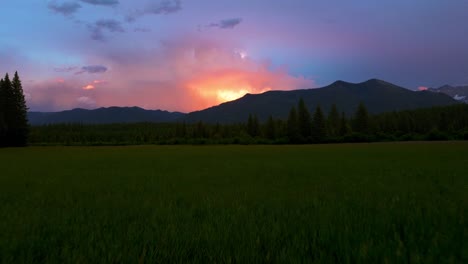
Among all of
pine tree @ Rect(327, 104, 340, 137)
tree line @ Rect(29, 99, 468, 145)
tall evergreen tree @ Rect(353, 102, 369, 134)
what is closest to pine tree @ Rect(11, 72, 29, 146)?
tree line @ Rect(29, 99, 468, 145)

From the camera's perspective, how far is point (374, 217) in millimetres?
5078

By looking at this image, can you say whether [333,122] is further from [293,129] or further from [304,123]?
[293,129]

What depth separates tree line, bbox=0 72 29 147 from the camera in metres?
82.6

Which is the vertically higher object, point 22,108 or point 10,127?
point 22,108

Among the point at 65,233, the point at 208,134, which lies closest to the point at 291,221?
the point at 65,233

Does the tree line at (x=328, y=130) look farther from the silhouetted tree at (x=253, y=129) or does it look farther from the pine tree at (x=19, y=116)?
the pine tree at (x=19, y=116)

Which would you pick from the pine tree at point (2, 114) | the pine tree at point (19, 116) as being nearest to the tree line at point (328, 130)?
the pine tree at point (19, 116)

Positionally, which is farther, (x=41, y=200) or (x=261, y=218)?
(x=41, y=200)

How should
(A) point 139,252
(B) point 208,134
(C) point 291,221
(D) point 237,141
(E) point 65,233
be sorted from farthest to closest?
(B) point 208,134, (D) point 237,141, (C) point 291,221, (E) point 65,233, (A) point 139,252

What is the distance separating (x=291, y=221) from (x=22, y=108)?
110239mm

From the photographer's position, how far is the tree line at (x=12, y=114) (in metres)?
82.6

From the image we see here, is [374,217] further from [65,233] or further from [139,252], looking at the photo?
[65,233]

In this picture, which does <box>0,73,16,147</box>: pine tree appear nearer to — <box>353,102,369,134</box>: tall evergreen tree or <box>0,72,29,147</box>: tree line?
<box>0,72,29,147</box>: tree line

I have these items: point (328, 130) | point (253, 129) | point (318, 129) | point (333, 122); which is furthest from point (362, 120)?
point (253, 129)
